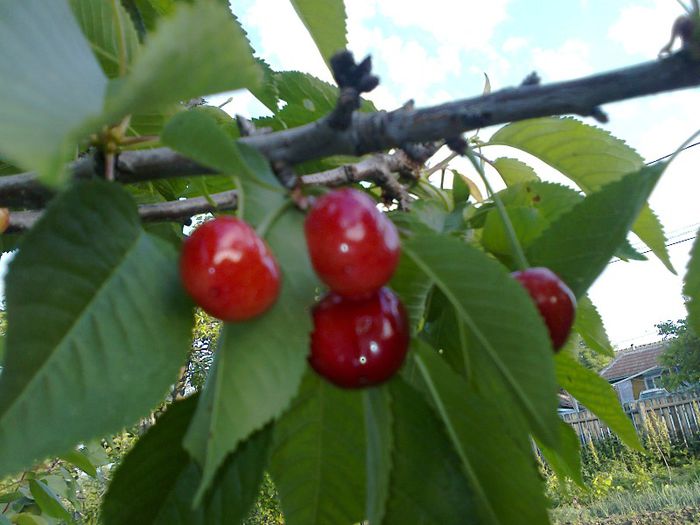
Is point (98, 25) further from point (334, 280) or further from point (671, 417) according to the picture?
point (671, 417)

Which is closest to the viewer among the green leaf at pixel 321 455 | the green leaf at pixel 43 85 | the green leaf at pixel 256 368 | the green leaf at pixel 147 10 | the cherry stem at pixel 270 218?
the green leaf at pixel 43 85

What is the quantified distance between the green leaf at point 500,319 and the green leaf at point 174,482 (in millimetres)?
221

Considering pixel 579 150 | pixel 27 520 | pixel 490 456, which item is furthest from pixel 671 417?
pixel 490 456

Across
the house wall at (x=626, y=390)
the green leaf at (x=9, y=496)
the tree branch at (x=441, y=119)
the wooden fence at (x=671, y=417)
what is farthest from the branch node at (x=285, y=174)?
the house wall at (x=626, y=390)

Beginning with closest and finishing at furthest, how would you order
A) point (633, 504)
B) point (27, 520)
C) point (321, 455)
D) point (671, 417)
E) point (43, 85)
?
point (43, 85) → point (321, 455) → point (27, 520) → point (633, 504) → point (671, 417)

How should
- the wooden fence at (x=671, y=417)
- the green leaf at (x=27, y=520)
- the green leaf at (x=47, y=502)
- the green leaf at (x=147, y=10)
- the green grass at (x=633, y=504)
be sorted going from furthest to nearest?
the wooden fence at (x=671, y=417)
the green grass at (x=633, y=504)
the green leaf at (x=27, y=520)
the green leaf at (x=47, y=502)
the green leaf at (x=147, y=10)

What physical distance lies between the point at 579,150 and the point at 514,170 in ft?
0.62

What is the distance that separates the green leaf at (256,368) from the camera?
43 cm

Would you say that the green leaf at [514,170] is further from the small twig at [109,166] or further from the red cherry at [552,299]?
the small twig at [109,166]

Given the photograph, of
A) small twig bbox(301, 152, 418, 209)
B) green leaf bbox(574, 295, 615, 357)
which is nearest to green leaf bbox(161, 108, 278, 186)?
small twig bbox(301, 152, 418, 209)

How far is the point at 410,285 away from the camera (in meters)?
0.63

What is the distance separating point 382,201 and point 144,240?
46 centimetres

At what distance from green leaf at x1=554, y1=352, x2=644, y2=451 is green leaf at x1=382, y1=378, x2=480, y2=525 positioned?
0.84 feet

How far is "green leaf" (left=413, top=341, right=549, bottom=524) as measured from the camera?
570 mm
